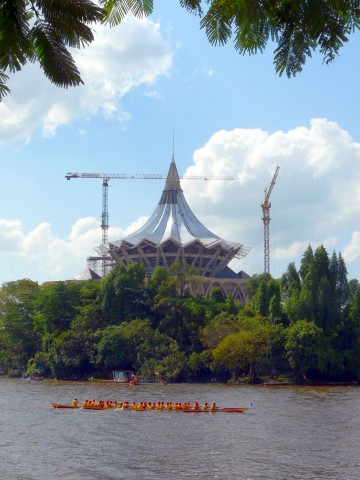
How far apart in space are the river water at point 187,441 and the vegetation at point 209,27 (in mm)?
13600

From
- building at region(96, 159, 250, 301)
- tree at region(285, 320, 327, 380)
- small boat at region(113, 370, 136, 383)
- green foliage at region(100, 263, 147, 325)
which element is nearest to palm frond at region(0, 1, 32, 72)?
tree at region(285, 320, 327, 380)

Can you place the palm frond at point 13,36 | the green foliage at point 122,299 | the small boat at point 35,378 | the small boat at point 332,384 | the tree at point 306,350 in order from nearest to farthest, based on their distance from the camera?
the palm frond at point 13,36 → the tree at point 306,350 → the small boat at point 332,384 → the small boat at point 35,378 → the green foliage at point 122,299

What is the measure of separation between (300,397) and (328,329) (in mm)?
10974

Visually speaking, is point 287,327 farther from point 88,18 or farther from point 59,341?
point 88,18

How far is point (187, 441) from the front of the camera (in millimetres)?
22156

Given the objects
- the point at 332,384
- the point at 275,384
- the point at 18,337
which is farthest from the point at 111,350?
the point at 332,384

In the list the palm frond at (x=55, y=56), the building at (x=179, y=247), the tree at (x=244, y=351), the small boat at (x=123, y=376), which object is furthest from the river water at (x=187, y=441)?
the building at (x=179, y=247)

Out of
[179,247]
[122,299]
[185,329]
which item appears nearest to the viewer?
[185,329]

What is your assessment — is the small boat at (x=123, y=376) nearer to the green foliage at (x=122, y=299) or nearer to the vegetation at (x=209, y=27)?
the green foliage at (x=122, y=299)

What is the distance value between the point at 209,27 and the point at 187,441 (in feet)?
62.5

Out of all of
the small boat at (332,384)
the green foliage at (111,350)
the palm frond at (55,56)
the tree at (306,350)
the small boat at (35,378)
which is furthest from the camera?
the small boat at (35,378)

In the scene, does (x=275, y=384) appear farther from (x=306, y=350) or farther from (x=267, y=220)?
(x=267, y=220)

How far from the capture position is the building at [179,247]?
289ft

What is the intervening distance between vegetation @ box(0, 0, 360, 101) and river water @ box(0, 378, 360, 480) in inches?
535
